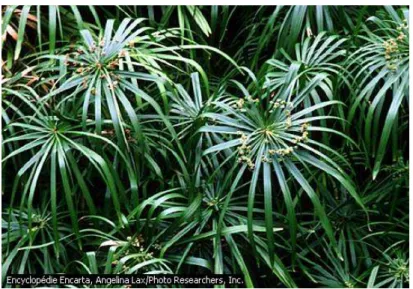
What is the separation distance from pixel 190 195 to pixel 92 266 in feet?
0.97

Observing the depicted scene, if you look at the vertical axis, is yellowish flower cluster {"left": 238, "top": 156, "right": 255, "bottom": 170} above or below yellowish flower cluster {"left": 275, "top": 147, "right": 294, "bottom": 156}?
below

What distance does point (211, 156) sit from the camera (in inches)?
66.9

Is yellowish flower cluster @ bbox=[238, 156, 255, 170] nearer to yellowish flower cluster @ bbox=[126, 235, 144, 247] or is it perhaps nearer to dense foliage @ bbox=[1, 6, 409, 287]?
dense foliage @ bbox=[1, 6, 409, 287]

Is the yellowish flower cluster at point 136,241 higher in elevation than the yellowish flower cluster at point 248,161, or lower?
lower

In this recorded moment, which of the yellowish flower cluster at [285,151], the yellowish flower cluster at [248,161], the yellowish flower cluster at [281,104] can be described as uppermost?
the yellowish flower cluster at [281,104]

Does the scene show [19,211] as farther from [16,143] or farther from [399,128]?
[399,128]

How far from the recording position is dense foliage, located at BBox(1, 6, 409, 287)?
1554mm

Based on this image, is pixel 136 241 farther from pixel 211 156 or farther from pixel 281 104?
pixel 281 104

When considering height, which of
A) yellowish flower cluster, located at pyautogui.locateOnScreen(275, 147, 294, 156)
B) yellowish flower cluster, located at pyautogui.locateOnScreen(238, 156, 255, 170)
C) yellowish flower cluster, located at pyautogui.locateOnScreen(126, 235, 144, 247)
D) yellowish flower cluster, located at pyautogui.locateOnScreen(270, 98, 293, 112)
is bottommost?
yellowish flower cluster, located at pyautogui.locateOnScreen(126, 235, 144, 247)

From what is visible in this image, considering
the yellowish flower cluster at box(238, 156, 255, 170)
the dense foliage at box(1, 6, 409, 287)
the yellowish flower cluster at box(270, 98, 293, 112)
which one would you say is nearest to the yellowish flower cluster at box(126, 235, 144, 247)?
the dense foliage at box(1, 6, 409, 287)

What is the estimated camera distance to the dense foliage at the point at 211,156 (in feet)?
5.10

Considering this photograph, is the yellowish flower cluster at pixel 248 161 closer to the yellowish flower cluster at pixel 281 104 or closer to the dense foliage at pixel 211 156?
the dense foliage at pixel 211 156

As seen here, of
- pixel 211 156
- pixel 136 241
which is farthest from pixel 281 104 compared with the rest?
pixel 136 241

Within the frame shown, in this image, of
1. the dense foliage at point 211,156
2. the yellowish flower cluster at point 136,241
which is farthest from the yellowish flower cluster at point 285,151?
the yellowish flower cluster at point 136,241
